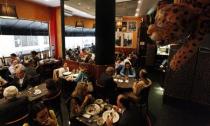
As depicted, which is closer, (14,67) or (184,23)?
(184,23)

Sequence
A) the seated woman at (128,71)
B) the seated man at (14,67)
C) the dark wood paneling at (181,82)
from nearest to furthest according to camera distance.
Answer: the dark wood paneling at (181,82) → the seated man at (14,67) → the seated woman at (128,71)

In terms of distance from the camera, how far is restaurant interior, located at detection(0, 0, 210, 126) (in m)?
0.67

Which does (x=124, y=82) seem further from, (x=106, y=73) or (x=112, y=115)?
(x=112, y=115)

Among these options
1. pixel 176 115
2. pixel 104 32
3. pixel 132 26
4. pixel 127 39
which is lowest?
pixel 176 115

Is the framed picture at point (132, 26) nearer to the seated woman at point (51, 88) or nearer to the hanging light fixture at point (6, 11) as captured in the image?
the hanging light fixture at point (6, 11)

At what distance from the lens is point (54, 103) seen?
3.34 meters

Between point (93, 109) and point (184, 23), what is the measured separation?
7.99ft

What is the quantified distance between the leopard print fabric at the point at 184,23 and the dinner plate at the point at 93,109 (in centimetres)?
228

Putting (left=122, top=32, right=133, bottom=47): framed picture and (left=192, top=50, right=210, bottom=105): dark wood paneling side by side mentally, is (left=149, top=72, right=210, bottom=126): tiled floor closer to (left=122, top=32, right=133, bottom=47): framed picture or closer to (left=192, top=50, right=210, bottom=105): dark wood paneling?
(left=192, top=50, right=210, bottom=105): dark wood paneling

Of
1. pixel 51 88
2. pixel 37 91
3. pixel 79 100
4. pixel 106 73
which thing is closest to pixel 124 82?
pixel 106 73

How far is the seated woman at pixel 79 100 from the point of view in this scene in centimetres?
268

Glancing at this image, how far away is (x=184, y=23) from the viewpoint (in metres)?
0.61

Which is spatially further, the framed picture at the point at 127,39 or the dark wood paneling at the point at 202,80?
the framed picture at the point at 127,39

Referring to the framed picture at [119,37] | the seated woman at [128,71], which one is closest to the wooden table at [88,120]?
the seated woman at [128,71]
